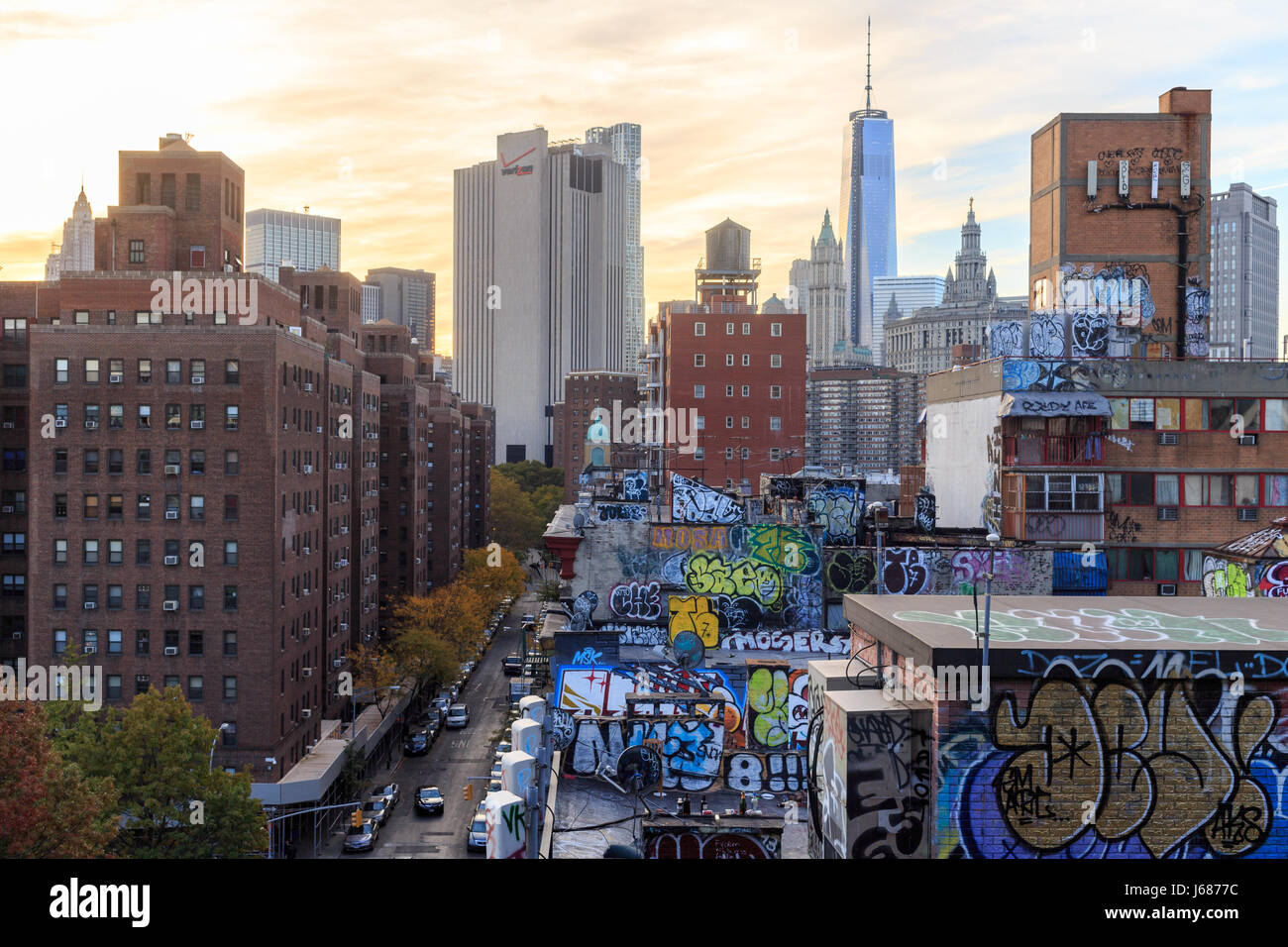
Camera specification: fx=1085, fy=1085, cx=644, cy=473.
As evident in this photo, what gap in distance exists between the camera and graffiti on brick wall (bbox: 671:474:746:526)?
46250 millimetres

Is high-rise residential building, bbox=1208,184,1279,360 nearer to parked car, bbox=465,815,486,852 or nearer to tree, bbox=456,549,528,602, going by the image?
tree, bbox=456,549,528,602

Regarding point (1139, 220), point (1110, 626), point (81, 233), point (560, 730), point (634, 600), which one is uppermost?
point (81, 233)

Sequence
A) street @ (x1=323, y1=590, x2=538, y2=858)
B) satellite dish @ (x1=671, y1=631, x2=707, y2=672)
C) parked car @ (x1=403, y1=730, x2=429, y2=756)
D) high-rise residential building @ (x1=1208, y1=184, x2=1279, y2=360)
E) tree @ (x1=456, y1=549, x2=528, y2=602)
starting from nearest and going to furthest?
satellite dish @ (x1=671, y1=631, x2=707, y2=672) < street @ (x1=323, y1=590, x2=538, y2=858) < parked car @ (x1=403, y1=730, x2=429, y2=756) < tree @ (x1=456, y1=549, x2=528, y2=602) < high-rise residential building @ (x1=1208, y1=184, x2=1279, y2=360)

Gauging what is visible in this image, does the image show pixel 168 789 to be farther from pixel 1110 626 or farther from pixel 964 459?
pixel 964 459

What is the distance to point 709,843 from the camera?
2020cm

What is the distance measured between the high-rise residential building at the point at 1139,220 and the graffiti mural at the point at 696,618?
1049 inches

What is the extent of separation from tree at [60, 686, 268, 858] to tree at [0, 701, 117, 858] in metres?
9.60

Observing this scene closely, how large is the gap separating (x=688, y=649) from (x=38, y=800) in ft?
76.8

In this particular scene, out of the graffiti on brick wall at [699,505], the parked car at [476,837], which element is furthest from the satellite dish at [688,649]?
the parked car at [476,837]

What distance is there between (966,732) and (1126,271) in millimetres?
52412

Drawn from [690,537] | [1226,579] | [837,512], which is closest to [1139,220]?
[837,512]

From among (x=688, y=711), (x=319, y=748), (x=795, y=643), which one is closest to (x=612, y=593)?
(x=795, y=643)

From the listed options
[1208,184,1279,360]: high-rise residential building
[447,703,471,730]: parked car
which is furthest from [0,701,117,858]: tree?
[1208,184,1279,360]: high-rise residential building
